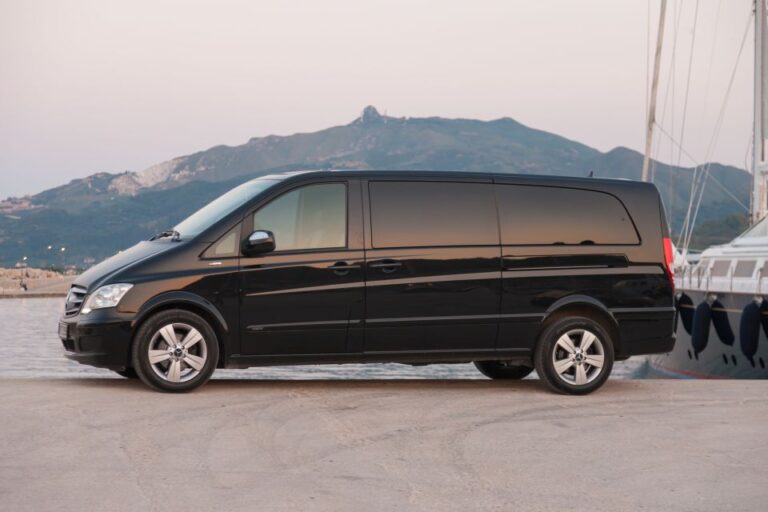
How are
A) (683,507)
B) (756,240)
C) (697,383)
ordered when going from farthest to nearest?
(756,240) → (697,383) → (683,507)

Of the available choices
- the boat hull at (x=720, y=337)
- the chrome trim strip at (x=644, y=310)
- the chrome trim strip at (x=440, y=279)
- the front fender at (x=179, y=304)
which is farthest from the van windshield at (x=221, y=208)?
the boat hull at (x=720, y=337)

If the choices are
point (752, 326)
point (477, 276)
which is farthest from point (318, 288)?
point (752, 326)

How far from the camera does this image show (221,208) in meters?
10.9

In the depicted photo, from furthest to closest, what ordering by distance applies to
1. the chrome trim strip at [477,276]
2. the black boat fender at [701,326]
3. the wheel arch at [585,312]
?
the black boat fender at [701,326] → the wheel arch at [585,312] → the chrome trim strip at [477,276]

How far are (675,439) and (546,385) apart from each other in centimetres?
276

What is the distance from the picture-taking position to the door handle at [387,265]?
35.4 feet

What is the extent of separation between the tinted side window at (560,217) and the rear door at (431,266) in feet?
0.54

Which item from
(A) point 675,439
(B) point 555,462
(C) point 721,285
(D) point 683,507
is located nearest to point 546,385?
(A) point 675,439

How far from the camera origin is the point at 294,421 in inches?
355

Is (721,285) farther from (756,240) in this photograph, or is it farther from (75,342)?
(75,342)

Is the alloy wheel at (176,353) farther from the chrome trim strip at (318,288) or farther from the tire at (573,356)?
the tire at (573,356)

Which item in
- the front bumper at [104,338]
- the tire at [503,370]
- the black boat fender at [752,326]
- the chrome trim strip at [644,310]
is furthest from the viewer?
the black boat fender at [752,326]

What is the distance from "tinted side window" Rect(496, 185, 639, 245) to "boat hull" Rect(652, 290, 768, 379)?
38.1ft

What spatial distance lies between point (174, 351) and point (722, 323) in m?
16.9
